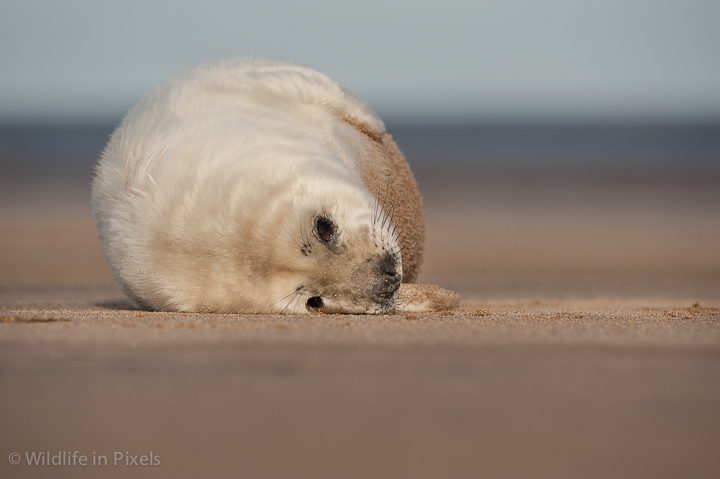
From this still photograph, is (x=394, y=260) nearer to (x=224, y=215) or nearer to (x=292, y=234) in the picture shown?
(x=292, y=234)

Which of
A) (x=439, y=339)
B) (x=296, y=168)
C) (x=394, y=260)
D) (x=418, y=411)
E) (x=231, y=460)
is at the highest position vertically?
(x=296, y=168)

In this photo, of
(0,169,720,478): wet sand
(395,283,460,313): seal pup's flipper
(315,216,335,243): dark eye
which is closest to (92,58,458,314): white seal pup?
(315,216,335,243): dark eye

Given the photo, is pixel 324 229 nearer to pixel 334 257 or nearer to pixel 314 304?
pixel 334 257

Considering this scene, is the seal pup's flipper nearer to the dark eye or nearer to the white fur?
the white fur

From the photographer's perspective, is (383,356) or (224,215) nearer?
(383,356)

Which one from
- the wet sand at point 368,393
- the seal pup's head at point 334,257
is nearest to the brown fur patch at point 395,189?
the wet sand at point 368,393

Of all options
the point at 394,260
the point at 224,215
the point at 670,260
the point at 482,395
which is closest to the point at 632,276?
the point at 670,260

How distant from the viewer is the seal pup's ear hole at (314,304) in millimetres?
3813

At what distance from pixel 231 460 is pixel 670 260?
7.97 metres

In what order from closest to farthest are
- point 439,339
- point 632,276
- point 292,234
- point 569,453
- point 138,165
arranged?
point 569,453, point 439,339, point 292,234, point 138,165, point 632,276

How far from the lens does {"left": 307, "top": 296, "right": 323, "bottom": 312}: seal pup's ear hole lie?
12.5 feet

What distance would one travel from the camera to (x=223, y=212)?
12.0ft

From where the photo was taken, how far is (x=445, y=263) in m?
9.12

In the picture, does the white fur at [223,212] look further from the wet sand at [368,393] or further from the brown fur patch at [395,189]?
the brown fur patch at [395,189]
